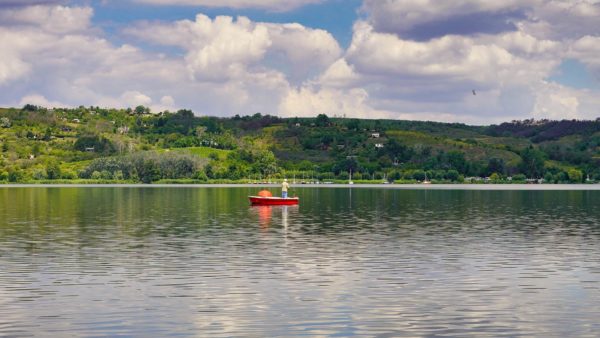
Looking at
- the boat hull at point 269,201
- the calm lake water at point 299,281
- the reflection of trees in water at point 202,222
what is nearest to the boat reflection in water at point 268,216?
the reflection of trees in water at point 202,222

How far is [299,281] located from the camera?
43.4 metres

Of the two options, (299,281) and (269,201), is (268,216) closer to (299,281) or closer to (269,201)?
(269,201)

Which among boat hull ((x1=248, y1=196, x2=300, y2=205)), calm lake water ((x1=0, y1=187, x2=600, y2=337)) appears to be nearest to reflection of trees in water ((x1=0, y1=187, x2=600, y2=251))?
calm lake water ((x1=0, y1=187, x2=600, y2=337))

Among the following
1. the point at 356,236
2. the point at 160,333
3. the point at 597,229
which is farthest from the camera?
the point at 597,229

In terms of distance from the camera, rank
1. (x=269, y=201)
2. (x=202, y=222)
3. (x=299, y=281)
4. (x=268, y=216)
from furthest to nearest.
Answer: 1. (x=269, y=201)
2. (x=268, y=216)
3. (x=202, y=222)
4. (x=299, y=281)

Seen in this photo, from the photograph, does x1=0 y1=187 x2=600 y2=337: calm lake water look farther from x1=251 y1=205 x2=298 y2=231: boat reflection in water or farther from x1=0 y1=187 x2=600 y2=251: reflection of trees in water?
x1=251 y1=205 x2=298 y2=231: boat reflection in water

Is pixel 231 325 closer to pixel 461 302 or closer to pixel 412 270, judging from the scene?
pixel 461 302

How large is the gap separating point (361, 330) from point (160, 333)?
23.7 ft

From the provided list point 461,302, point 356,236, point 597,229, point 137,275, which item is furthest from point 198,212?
point 461,302

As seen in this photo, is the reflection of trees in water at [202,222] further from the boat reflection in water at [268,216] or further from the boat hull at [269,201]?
the boat hull at [269,201]

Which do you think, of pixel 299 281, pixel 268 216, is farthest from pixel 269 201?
pixel 299 281

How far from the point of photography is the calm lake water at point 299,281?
3241 cm

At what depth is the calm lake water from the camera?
32.4 metres

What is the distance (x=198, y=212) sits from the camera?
11000 cm
